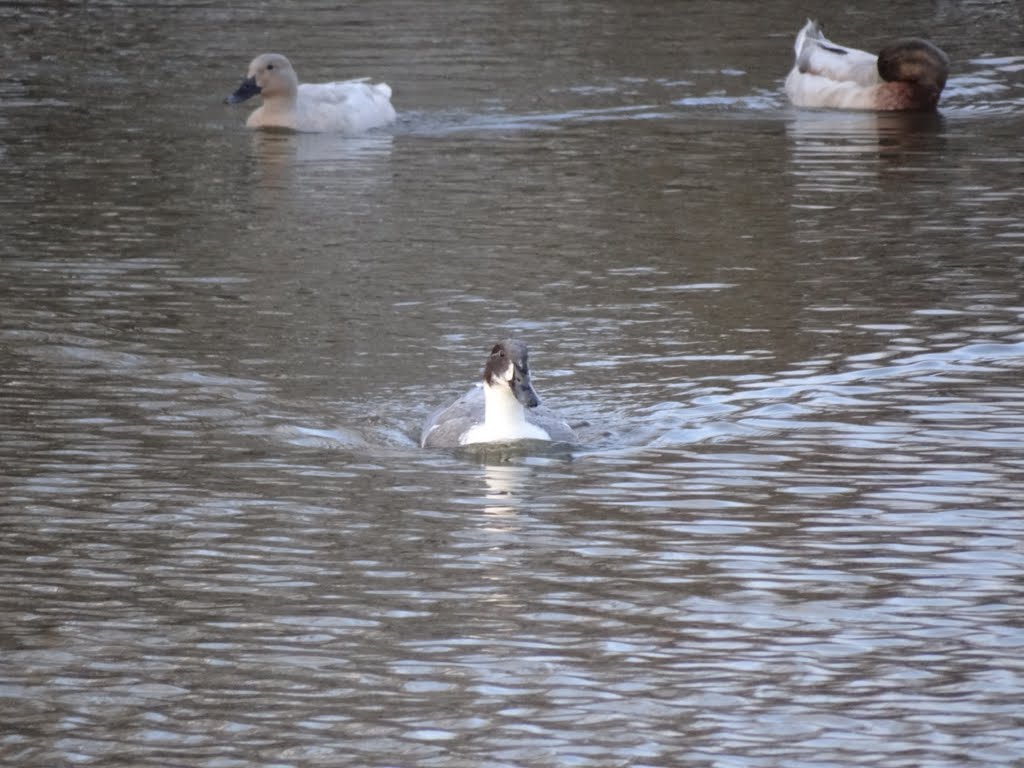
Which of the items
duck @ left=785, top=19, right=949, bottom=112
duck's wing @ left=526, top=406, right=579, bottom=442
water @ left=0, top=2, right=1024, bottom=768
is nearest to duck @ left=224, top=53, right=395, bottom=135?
water @ left=0, top=2, right=1024, bottom=768

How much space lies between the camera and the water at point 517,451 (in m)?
7.88

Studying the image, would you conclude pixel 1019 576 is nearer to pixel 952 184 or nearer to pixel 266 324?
pixel 266 324

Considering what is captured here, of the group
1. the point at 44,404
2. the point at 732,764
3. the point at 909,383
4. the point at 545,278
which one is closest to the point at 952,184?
the point at 545,278

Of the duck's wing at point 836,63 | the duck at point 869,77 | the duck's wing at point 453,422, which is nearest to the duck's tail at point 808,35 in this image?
the duck at point 869,77

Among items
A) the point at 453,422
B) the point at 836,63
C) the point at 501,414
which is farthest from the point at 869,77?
the point at 501,414

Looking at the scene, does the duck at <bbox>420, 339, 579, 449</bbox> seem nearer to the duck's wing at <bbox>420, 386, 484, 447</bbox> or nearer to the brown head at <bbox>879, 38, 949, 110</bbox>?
the duck's wing at <bbox>420, 386, 484, 447</bbox>

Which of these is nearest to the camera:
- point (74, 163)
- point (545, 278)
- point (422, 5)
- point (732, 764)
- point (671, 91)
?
point (732, 764)

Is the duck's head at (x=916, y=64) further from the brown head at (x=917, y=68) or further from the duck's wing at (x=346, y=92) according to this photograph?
the duck's wing at (x=346, y=92)

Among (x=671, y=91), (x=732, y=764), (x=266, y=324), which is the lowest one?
(x=732, y=764)

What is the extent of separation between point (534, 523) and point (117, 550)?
206 centimetres

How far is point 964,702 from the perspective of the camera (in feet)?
25.5

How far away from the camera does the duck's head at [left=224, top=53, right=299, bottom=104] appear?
24812mm

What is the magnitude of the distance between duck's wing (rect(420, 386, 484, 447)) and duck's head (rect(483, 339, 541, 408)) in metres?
0.42

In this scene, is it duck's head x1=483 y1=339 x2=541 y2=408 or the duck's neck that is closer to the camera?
duck's head x1=483 y1=339 x2=541 y2=408
